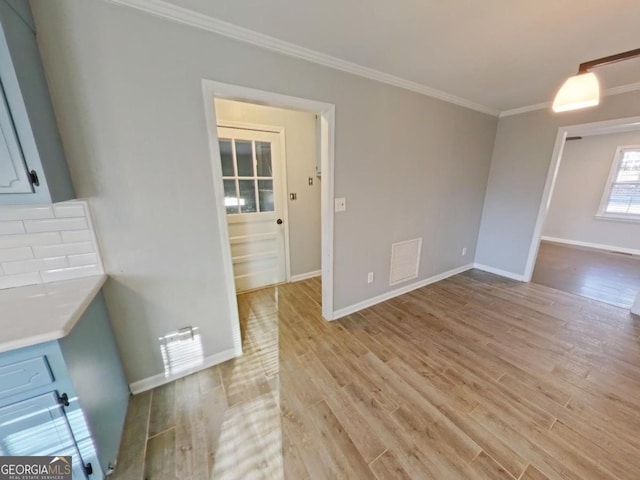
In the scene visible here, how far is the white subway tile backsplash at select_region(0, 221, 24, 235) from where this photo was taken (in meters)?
1.17

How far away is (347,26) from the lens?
4.80ft

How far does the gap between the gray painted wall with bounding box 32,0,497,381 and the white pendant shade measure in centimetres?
125

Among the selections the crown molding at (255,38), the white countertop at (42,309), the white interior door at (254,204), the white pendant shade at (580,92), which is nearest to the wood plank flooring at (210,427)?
the white countertop at (42,309)

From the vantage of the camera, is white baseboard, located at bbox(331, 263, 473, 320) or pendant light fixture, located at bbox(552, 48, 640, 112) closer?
pendant light fixture, located at bbox(552, 48, 640, 112)

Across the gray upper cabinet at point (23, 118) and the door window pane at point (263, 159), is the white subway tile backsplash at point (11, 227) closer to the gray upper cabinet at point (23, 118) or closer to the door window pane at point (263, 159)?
the gray upper cabinet at point (23, 118)

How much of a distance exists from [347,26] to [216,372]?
103 inches

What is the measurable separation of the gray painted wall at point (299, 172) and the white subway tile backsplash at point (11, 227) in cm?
190

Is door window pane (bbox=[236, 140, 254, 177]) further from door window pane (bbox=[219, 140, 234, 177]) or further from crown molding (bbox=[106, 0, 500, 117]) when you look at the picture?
crown molding (bbox=[106, 0, 500, 117])

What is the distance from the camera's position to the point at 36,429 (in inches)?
Result: 36.8

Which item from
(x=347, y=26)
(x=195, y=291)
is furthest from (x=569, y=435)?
(x=347, y=26)

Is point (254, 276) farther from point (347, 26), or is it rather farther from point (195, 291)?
point (347, 26)

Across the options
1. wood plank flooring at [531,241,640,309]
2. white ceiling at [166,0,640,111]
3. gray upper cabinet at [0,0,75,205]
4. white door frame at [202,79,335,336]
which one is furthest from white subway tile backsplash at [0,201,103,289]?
wood plank flooring at [531,241,640,309]

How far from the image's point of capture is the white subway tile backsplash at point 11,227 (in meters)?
1.17

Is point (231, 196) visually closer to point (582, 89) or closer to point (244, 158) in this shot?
point (244, 158)
